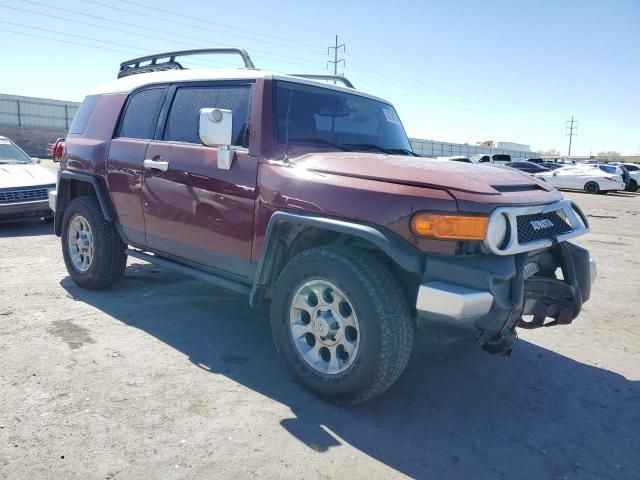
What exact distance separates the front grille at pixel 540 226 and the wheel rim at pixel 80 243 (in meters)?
3.94

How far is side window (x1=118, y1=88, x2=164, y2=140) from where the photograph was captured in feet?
15.1

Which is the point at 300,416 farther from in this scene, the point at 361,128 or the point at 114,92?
the point at 114,92

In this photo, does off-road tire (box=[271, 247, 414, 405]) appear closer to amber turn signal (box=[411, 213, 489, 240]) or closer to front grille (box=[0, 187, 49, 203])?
amber turn signal (box=[411, 213, 489, 240])

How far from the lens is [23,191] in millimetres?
8203

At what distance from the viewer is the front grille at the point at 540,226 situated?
10.2 feet

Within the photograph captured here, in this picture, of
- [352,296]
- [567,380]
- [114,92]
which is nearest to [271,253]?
[352,296]

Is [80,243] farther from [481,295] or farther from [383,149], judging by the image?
[481,295]

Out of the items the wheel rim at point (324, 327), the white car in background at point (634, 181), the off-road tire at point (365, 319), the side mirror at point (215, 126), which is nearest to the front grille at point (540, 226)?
the off-road tire at point (365, 319)

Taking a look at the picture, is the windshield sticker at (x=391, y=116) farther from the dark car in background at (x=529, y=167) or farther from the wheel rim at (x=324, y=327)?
the dark car in background at (x=529, y=167)

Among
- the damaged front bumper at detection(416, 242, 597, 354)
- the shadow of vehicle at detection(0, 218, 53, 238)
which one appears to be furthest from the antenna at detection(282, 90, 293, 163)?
the shadow of vehicle at detection(0, 218, 53, 238)

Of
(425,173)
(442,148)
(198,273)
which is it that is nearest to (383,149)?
(425,173)

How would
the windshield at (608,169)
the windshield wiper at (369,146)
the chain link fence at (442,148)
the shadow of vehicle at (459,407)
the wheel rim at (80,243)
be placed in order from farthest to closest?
the chain link fence at (442,148) < the windshield at (608,169) < the wheel rim at (80,243) < the windshield wiper at (369,146) < the shadow of vehicle at (459,407)

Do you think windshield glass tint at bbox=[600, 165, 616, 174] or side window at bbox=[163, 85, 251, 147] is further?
windshield glass tint at bbox=[600, 165, 616, 174]

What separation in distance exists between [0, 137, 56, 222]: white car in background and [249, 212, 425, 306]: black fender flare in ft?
20.3
